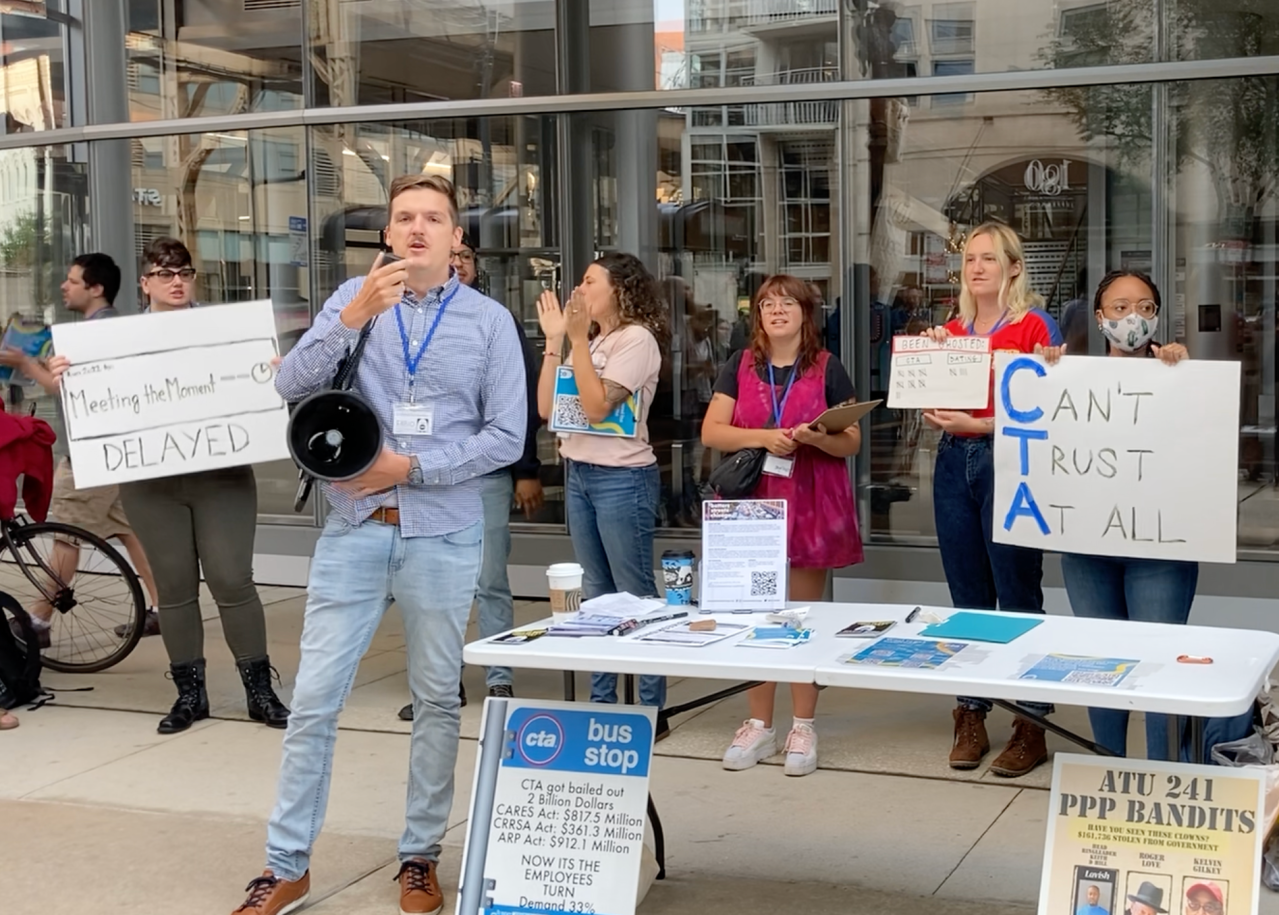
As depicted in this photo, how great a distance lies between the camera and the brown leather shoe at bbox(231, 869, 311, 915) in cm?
419

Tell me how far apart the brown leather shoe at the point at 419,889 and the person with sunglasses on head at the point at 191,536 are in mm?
2267

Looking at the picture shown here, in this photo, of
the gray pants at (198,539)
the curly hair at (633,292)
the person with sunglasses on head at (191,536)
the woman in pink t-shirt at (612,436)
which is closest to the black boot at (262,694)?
the person with sunglasses on head at (191,536)

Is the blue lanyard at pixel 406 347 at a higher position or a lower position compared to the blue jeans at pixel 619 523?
higher

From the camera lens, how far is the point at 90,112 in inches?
395

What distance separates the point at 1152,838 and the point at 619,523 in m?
2.75

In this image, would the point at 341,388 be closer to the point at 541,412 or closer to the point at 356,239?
the point at 541,412

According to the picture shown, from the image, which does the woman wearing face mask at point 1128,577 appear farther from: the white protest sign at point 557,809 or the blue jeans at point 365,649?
the blue jeans at point 365,649

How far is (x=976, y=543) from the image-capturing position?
5465 mm

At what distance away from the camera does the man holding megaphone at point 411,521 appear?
4133mm

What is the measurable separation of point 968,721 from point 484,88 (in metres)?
5.11

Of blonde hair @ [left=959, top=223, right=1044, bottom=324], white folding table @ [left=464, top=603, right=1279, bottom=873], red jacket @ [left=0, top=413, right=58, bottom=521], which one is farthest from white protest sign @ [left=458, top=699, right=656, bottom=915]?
red jacket @ [left=0, top=413, right=58, bottom=521]

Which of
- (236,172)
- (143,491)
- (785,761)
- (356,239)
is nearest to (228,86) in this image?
(236,172)

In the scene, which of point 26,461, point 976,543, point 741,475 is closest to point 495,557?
point 741,475

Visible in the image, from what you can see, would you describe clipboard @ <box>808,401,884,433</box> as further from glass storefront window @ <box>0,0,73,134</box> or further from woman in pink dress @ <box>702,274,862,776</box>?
glass storefront window @ <box>0,0,73,134</box>
